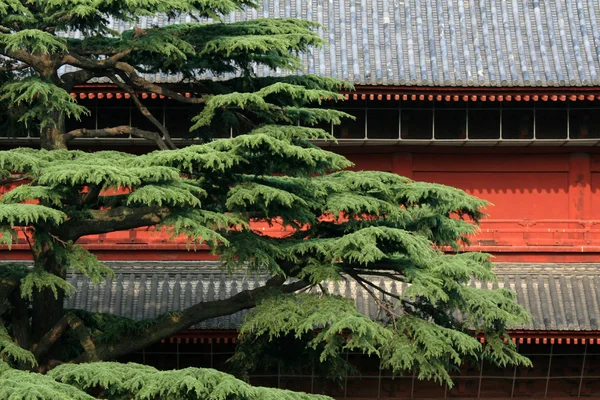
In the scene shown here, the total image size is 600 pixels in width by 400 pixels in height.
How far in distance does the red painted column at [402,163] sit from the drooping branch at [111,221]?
789 cm

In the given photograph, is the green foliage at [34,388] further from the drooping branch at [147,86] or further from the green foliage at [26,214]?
the drooping branch at [147,86]

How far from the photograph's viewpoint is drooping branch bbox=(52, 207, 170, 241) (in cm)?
1717

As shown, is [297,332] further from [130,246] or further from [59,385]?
[130,246]

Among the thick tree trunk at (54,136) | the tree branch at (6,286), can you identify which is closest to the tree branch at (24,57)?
the thick tree trunk at (54,136)

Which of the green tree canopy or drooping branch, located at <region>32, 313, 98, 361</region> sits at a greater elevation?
the green tree canopy

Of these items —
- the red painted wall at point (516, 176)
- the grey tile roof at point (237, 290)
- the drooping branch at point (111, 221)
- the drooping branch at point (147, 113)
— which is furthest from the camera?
the red painted wall at point (516, 176)

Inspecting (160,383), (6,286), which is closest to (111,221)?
(6,286)

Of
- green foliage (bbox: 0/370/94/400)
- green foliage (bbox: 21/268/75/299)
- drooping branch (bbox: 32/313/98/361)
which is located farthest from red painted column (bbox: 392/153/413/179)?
green foliage (bbox: 0/370/94/400)

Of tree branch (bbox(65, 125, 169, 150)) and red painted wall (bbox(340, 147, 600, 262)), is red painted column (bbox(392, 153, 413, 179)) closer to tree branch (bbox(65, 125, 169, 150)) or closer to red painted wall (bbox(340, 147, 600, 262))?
red painted wall (bbox(340, 147, 600, 262))

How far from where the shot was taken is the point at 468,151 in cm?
2459

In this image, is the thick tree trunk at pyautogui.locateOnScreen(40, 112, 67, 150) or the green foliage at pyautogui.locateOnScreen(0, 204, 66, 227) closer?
the green foliage at pyautogui.locateOnScreen(0, 204, 66, 227)

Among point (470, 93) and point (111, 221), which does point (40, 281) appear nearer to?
point (111, 221)

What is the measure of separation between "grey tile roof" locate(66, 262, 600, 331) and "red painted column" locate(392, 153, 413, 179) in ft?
6.54

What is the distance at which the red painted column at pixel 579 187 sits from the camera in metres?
24.5
